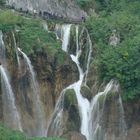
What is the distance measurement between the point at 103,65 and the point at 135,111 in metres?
3.04

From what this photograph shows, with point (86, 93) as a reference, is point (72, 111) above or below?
below

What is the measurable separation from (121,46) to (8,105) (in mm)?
6905

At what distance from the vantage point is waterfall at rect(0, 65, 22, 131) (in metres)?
33.1

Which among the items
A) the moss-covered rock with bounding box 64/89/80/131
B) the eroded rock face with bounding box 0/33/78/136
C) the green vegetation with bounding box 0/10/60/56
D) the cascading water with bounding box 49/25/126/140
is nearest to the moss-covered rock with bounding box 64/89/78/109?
the moss-covered rock with bounding box 64/89/80/131

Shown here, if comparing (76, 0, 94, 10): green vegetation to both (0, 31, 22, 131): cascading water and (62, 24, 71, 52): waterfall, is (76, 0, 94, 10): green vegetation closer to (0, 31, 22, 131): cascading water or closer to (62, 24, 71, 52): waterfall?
(62, 24, 71, 52): waterfall

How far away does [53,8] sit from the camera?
4159cm

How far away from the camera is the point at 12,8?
39.7 m

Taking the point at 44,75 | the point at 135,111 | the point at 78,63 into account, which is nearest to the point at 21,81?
the point at 44,75

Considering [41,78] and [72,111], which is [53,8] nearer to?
[41,78]

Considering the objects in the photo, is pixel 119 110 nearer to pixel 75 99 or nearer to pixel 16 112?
pixel 75 99

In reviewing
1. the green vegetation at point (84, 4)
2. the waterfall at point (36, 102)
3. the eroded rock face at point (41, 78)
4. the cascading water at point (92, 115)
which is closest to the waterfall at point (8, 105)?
the eroded rock face at point (41, 78)

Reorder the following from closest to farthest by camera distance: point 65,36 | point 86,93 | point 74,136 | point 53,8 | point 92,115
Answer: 1. point 74,136
2. point 92,115
3. point 86,93
4. point 65,36
5. point 53,8

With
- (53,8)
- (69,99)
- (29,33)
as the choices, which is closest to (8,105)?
(69,99)

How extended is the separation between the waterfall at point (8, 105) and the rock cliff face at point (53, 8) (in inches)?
317
